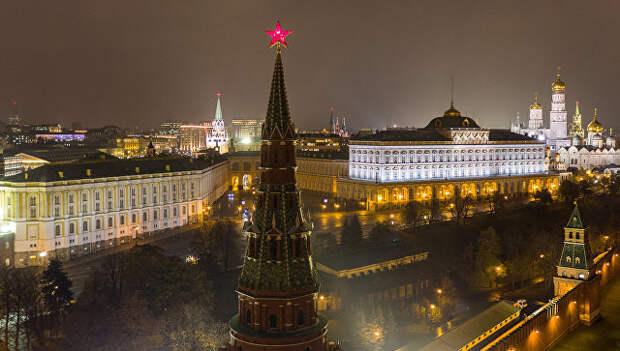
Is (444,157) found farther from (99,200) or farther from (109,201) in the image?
(99,200)

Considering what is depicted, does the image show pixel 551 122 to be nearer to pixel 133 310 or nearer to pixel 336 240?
pixel 336 240

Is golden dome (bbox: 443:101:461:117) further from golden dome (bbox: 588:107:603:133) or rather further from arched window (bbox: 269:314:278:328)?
arched window (bbox: 269:314:278:328)

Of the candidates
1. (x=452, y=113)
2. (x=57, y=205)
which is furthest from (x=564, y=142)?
(x=57, y=205)

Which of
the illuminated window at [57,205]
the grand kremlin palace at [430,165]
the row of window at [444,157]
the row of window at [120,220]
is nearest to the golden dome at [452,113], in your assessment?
the grand kremlin palace at [430,165]

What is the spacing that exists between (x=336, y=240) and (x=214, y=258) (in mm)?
18492

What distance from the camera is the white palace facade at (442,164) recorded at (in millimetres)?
108312

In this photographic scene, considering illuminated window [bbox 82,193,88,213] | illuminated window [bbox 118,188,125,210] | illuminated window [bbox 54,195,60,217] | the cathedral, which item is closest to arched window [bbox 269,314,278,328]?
illuminated window [bbox 54,195,60,217]

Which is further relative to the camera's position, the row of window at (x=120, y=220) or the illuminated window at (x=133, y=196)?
the illuminated window at (x=133, y=196)

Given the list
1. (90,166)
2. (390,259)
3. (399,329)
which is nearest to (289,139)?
(399,329)

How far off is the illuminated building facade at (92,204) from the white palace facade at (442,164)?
37466 mm

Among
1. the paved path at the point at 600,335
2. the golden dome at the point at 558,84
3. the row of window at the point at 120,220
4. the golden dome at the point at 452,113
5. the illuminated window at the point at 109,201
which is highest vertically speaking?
the golden dome at the point at 558,84

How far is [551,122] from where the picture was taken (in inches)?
6713

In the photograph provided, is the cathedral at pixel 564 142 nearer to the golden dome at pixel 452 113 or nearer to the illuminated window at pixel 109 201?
the golden dome at pixel 452 113

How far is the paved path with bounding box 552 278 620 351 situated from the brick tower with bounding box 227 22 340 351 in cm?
3305
